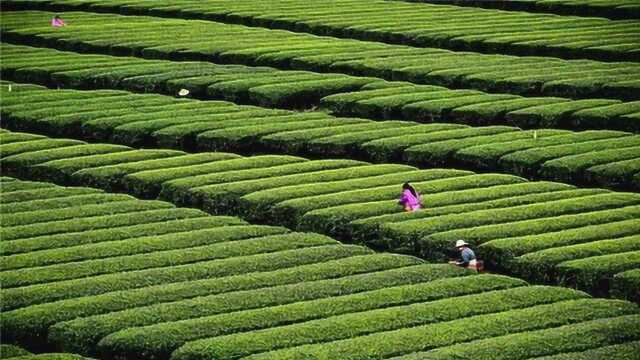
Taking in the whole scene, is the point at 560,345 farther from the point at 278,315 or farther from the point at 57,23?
the point at 57,23

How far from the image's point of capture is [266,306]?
16.3m

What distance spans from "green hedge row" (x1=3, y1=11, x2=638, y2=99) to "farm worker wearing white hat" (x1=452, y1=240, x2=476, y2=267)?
12988 mm

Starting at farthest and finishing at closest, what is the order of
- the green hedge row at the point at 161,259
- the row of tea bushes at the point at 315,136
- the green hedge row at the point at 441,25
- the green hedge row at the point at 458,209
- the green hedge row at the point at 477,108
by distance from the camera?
the green hedge row at the point at 441,25, the green hedge row at the point at 477,108, the row of tea bushes at the point at 315,136, the green hedge row at the point at 458,209, the green hedge row at the point at 161,259

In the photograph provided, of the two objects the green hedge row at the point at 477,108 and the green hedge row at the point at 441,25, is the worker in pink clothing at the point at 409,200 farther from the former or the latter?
the green hedge row at the point at 441,25

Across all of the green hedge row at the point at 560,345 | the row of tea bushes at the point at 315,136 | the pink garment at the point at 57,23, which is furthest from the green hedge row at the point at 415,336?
the pink garment at the point at 57,23

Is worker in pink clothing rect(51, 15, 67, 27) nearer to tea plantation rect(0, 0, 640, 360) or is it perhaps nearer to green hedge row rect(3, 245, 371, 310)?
tea plantation rect(0, 0, 640, 360)

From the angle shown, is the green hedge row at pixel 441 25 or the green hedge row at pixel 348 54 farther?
the green hedge row at pixel 441 25

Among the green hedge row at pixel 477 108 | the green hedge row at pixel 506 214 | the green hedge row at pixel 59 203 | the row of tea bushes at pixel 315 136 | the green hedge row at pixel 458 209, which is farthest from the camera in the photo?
the green hedge row at pixel 477 108

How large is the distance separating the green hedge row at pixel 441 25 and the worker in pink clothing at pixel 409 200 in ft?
51.3

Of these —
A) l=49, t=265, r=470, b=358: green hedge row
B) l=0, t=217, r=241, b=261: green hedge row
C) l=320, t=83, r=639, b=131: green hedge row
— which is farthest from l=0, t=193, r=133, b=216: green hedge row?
l=320, t=83, r=639, b=131: green hedge row

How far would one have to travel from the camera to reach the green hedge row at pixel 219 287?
52.5ft

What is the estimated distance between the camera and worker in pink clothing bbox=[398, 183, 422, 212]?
20.8m

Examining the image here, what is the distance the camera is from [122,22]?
4734 cm

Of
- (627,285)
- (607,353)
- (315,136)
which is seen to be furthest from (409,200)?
(607,353)
